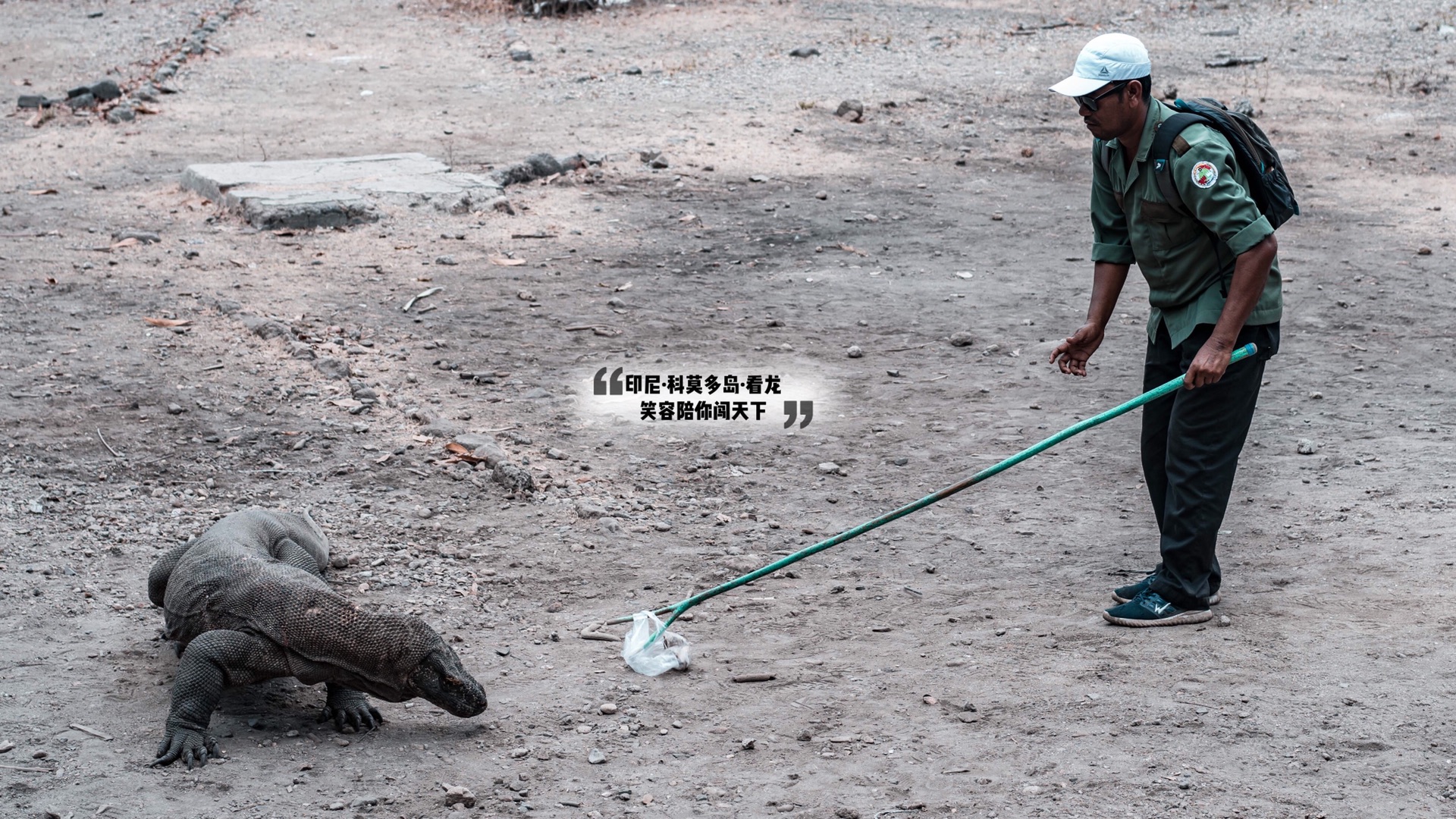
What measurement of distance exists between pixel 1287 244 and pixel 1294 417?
3.00 m

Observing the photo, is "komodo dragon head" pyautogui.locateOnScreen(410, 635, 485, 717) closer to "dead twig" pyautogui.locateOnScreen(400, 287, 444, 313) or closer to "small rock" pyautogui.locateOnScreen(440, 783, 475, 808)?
"small rock" pyautogui.locateOnScreen(440, 783, 475, 808)

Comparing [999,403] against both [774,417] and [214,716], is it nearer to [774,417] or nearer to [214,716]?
[774,417]

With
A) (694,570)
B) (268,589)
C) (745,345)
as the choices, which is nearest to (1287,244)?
(745,345)

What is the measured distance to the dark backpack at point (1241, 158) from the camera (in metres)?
3.56

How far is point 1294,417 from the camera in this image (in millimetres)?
5672

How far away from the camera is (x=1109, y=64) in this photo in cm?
353

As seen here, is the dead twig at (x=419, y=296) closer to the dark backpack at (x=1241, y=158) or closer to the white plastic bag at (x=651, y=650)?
the white plastic bag at (x=651, y=650)

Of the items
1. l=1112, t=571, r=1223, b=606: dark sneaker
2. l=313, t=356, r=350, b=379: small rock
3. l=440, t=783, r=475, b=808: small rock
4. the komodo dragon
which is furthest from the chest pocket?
l=313, t=356, r=350, b=379: small rock

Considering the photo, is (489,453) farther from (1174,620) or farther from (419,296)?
(1174,620)

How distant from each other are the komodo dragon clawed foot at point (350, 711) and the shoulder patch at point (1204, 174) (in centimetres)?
259

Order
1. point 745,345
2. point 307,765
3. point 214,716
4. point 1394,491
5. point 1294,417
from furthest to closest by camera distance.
A: 1. point 745,345
2. point 1294,417
3. point 1394,491
4. point 214,716
5. point 307,765

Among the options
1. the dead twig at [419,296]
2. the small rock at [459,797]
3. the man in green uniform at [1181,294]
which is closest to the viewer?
the small rock at [459,797]

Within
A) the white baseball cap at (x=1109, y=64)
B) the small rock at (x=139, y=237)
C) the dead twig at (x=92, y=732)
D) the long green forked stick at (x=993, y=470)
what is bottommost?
the small rock at (x=139, y=237)

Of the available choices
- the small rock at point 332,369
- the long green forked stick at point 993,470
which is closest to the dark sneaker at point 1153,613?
the long green forked stick at point 993,470
